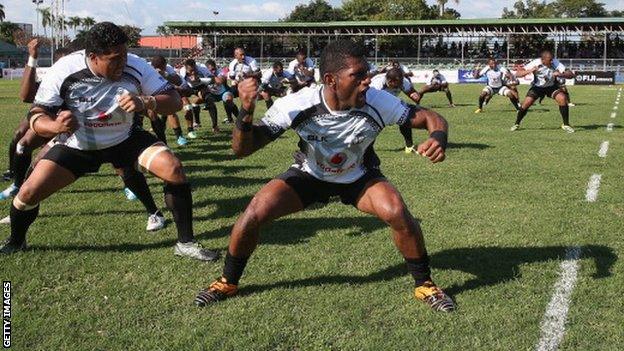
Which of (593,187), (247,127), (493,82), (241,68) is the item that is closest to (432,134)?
(247,127)

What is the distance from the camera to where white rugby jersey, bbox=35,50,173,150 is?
17.4 feet

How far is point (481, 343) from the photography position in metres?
3.87

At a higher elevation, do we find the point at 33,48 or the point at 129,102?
the point at 33,48

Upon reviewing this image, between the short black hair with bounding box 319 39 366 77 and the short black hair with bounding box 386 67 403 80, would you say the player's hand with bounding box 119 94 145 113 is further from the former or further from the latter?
the short black hair with bounding box 386 67 403 80

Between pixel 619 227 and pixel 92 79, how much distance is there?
202 inches

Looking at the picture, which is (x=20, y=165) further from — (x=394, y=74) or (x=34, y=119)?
(x=394, y=74)

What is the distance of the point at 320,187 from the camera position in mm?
4758

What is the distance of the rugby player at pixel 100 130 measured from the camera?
207 inches

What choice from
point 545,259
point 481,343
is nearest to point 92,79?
point 481,343

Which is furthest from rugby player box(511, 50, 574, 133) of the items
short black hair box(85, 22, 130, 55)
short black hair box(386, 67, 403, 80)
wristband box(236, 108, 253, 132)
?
wristband box(236, 108, 253, 132)

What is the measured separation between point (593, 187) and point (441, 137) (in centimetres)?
494

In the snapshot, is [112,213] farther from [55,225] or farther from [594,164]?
[594,164]

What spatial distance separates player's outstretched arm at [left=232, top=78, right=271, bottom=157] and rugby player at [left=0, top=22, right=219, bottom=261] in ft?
4.06

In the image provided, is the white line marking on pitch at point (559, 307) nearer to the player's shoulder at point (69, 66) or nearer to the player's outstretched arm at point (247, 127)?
the player's outstretched arm at point (247, 127)
